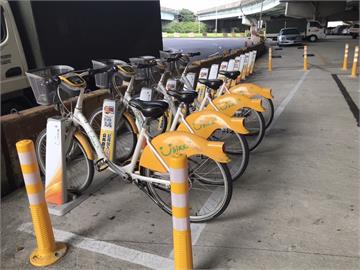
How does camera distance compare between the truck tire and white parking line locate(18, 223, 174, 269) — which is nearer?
white parking line locate(18, 223, 174, 269)

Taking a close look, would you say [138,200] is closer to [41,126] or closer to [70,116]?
[70,116]

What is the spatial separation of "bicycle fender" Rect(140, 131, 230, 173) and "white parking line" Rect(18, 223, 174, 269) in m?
0.74

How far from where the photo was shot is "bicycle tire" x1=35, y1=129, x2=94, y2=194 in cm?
368

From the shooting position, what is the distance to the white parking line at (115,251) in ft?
8.99

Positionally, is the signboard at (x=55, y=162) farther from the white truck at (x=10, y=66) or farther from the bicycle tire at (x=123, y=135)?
the white truck at (x=10, y=66)

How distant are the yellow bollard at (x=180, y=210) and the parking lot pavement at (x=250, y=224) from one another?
0.28m

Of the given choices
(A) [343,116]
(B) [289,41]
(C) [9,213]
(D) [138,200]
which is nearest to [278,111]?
(A) [343,116]

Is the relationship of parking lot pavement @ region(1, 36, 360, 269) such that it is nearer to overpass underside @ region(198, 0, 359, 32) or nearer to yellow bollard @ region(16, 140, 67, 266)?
yellow bollard @ region(16, 140, 67, 266)

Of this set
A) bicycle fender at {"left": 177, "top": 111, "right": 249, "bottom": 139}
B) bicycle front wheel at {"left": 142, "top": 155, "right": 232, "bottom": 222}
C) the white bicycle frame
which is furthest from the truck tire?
the white bicycle frame

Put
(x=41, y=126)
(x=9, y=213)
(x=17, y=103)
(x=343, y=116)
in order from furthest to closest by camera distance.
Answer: (x=343, y=116) → (x=17, y=103) → (x=41, y=126) → (x=9, y=213)

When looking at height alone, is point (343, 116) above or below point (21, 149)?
below

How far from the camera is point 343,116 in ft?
21.6

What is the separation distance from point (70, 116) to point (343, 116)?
206 inches

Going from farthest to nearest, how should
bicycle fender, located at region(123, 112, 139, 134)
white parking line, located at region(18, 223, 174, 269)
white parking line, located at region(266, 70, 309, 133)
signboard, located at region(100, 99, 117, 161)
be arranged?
white parking line, located at region(266, 70, 309, 133) → bicycle fender, located at region(123, 112, 139, 134) → signboard, located at region(100, 99, 117, 161) → white parking line, located at region(18, 223, 174, 269)
